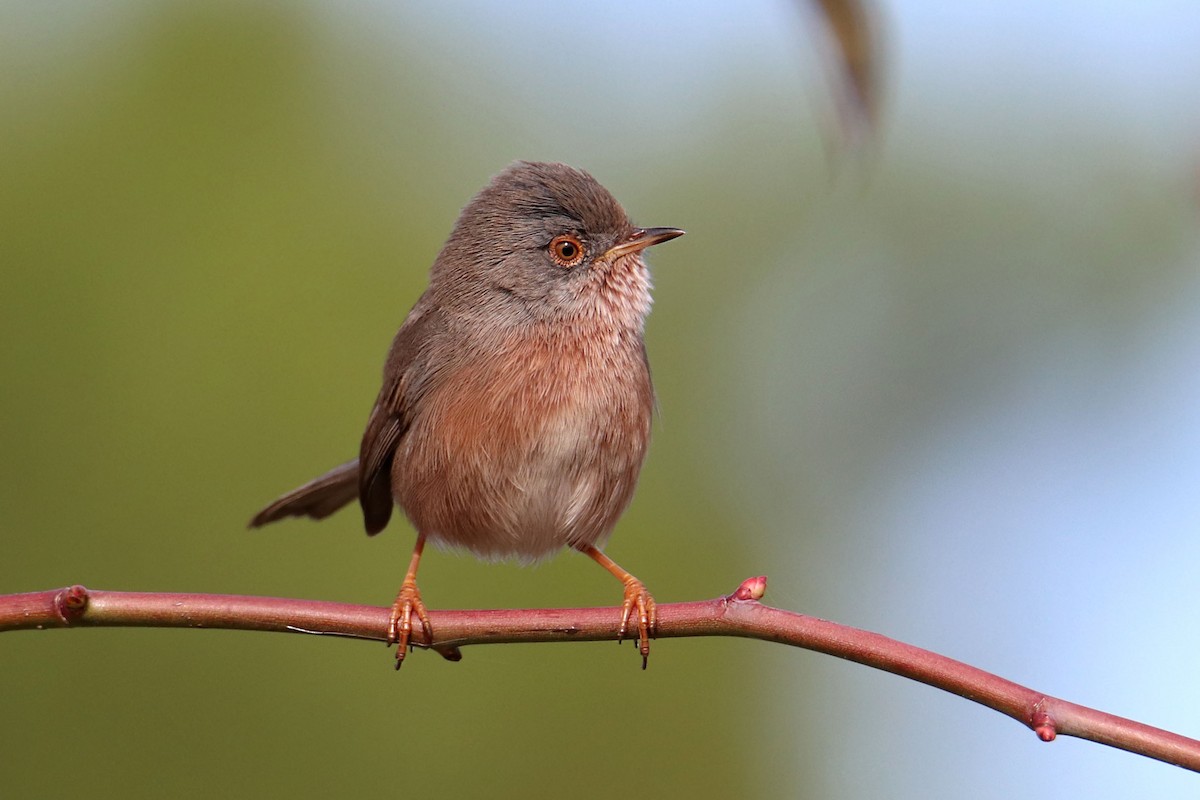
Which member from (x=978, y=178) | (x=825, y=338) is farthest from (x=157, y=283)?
(x=978, y=178)

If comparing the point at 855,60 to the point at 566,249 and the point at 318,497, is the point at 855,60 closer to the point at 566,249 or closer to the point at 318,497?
the point at 566,249

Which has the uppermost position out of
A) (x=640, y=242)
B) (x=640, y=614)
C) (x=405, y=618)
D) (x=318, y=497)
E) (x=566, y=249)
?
(x=640, y=242)

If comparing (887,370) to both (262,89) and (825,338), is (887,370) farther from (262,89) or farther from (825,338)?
(262,89)

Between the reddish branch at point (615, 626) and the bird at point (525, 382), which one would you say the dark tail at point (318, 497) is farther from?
the reddish branch at point (615, 626)

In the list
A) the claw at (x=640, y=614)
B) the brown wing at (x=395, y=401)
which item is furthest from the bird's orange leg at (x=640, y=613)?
the brown wing at (x=395, y=401)

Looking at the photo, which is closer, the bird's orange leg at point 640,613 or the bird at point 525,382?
the bird's orange leg at point 640,613

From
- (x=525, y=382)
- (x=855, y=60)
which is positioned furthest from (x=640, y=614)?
(x=855, y=60)
